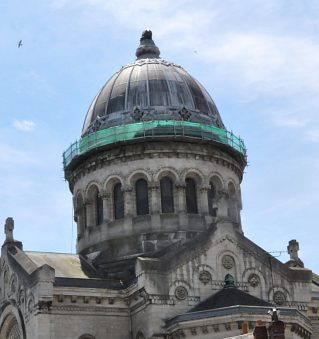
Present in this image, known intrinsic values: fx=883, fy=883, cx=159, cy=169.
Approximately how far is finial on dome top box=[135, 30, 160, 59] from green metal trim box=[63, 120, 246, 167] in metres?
7.49

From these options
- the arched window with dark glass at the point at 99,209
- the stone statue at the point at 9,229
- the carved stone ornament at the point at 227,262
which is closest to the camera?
the carved stone ornament at the point at 227,262

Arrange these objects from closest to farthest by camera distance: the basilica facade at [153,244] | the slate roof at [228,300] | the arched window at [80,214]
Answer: the slate roof at [228,300], the basilica facade at [153,244], the arched window at [80,214]

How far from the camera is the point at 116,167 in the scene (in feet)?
164

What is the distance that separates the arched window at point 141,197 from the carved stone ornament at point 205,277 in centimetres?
722

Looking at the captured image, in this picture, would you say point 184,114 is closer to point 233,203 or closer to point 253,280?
point 233,203

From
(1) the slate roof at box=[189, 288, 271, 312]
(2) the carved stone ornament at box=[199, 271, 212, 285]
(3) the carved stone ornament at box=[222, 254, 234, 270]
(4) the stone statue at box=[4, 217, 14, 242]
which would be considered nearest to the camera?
(1) the slate roof at box=[189, 288, 271, 312]

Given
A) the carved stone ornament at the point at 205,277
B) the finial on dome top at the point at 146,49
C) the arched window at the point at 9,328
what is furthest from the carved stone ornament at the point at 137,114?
the arched window at the point at 9,328

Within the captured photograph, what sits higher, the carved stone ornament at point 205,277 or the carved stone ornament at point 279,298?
the carved stone ornament at point 205,277

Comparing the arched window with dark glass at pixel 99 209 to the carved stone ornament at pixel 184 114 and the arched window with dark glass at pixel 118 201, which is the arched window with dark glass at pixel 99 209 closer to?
the arched window with dark glass at pixel 118 201

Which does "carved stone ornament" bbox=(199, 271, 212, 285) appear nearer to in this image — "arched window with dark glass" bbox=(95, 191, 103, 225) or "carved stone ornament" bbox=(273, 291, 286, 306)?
"carved stone ornament" bbox=(273, 291, 286, 306)

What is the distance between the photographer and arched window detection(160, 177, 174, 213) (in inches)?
1928

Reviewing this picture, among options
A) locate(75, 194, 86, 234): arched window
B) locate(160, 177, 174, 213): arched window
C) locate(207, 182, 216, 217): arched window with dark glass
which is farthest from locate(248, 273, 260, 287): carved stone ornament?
locate(75, 194, 86, 234): arched window

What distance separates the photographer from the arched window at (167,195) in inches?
1928

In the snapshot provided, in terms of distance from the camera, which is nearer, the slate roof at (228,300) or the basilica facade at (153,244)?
the slate roof at (228,300)
